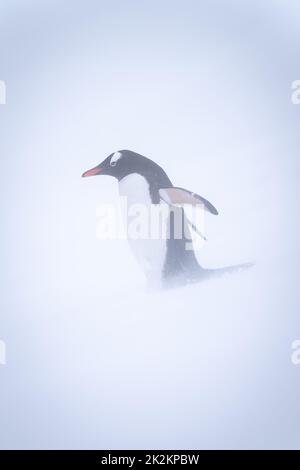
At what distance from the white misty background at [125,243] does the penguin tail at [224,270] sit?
19 millimetres

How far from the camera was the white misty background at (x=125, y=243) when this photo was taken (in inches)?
68.5

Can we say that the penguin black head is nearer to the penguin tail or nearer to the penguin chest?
the penguin chest

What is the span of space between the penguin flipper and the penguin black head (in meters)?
0.03

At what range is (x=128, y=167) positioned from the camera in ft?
5.76

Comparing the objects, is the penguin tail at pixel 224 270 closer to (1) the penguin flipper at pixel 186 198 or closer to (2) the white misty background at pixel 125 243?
(2) the white misty background at pixel 125 243

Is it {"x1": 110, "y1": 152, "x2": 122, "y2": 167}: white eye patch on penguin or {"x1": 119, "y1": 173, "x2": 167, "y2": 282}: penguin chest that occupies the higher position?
{"x1": 110, "y1": 152, "x2": 122, "y2": 167}: white eye patch on penguin

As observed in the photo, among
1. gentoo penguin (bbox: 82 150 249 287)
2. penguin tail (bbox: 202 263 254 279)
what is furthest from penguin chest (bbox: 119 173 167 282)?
penguin tail (bbox: 202 263 254 279)

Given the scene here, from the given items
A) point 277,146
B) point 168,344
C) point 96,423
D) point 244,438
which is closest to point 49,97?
point 277,146

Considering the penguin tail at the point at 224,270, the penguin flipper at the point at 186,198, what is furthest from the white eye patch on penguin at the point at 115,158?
the penguin tail at the point at 224,270

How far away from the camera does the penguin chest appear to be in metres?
1.76

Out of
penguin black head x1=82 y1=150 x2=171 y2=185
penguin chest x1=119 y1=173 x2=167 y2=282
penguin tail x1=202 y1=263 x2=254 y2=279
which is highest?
penguin black head x1=82 y1=150 x2=171 y2=185
